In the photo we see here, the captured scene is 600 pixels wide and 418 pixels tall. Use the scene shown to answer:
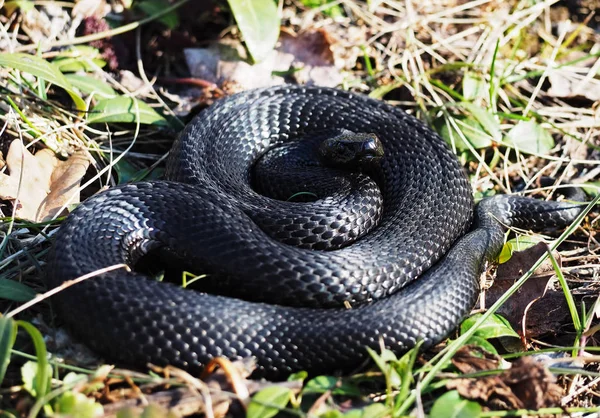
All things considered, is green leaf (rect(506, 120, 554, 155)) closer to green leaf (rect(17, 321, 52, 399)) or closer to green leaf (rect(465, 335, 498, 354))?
green leaf (rect(465, 335, 498, 354))

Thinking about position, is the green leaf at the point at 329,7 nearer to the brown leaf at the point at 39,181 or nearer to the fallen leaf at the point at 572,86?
the fallen leaf at the point at 572,86

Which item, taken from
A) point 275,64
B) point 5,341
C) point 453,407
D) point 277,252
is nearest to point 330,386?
point 453,407

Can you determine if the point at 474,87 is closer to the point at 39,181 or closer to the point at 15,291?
the point at 39,181

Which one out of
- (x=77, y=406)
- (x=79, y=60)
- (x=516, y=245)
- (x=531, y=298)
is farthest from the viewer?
(x=79, y=60)

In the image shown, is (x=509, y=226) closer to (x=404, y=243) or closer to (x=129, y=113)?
(x=404, y=243)

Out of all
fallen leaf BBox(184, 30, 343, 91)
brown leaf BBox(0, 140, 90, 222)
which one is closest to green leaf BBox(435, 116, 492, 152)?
fallen leaf BBox(184, 30, 343, 91)
